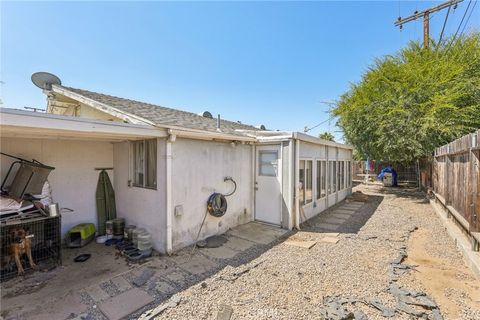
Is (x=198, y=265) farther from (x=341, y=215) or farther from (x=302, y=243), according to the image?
(x=341, y=215)

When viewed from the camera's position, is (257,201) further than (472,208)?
Yes

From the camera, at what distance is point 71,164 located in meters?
5.34

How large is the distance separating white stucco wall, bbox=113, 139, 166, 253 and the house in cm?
2

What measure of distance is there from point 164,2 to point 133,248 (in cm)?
652

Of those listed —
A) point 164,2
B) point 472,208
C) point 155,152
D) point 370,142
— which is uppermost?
point 164,2

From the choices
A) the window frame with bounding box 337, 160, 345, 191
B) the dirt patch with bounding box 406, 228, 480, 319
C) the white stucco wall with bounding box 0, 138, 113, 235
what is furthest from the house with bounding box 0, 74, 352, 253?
the window frame with bounding box 337, 160, 345, 191

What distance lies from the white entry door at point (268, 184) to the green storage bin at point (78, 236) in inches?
178

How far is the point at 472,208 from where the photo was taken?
4102 mm

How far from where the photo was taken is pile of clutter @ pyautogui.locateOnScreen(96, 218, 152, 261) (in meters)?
4.47

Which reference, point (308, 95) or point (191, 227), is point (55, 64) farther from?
point (308, 95)

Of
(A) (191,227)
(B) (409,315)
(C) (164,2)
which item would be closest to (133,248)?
(A) (191,227)

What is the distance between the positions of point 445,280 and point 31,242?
7.37 m

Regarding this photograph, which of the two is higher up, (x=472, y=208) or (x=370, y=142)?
(x=370, y=142)

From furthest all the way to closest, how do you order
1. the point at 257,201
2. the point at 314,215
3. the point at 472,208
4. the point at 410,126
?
the point at 410,126, the point at 314,215, the point at 257,201, the point at 472,208
